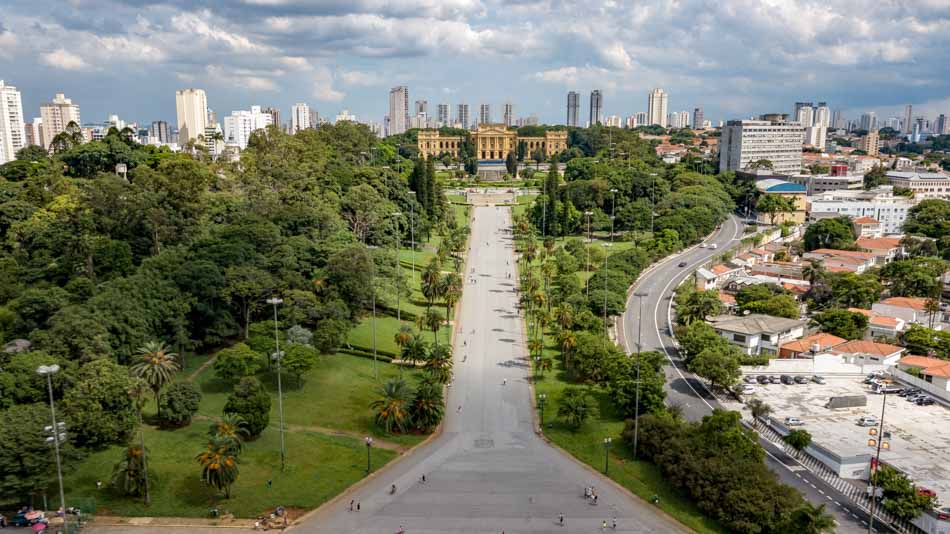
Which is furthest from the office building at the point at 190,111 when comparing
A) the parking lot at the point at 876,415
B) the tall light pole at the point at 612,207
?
the parking lot at the point at 876,415

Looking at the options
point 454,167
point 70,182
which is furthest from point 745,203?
point 70,182

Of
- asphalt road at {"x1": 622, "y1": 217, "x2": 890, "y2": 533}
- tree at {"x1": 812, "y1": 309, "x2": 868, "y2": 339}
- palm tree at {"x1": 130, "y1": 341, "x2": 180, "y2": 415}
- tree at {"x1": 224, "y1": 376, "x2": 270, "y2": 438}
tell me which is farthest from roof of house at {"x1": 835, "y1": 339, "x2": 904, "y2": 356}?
palm tree at {"x1": 130, "y1": 341, "x2": 180, "y2": 415}

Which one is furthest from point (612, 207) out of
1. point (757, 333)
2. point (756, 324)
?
point (757, 333)

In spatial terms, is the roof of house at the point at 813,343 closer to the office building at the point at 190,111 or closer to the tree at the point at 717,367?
the tree at the point at 717,367

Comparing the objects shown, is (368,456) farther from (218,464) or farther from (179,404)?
(179,404)

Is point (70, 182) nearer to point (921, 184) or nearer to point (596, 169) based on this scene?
point (596, 169)
